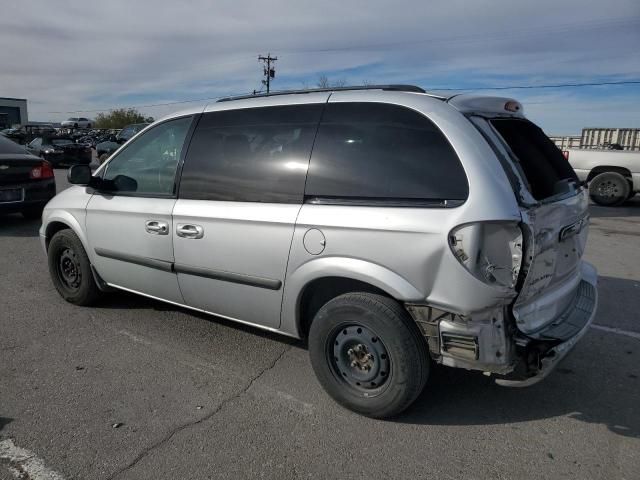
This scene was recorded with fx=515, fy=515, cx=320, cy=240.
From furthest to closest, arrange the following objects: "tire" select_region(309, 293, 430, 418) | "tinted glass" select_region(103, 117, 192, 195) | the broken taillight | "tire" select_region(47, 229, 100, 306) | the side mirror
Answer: "tire" select_region(47, 229, 100, 306) < the side mirror < "tinted glass" select_region(103, 117, 192, 195) < "tire" select_region(309, 293, 430, 418) < the broken taillight

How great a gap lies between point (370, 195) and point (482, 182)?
0.61m

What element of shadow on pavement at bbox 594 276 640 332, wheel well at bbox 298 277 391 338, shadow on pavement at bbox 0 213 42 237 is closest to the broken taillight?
wheel well at bbox 298 277 391 338

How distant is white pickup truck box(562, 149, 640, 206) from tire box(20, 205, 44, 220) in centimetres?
1083

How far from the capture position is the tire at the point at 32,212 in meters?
8.57

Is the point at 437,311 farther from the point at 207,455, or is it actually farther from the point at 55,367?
the point at 55,367

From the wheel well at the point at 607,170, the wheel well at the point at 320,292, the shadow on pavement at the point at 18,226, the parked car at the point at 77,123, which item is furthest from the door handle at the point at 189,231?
the parked car at the point at 77,123

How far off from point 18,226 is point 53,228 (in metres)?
4.51

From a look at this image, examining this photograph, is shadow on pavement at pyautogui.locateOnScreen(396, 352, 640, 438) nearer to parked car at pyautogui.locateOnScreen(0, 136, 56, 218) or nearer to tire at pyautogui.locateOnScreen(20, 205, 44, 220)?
parked car at pyautogui.locateOnScreen(0, 136, 56, 218)

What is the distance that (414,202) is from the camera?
8.94ft

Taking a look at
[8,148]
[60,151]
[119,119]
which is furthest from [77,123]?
[8,148]

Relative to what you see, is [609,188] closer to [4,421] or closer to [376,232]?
[376,232]

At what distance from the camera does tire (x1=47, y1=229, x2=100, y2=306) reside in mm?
4539

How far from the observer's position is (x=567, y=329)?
298cm

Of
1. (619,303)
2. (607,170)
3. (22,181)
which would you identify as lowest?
(619,303)
